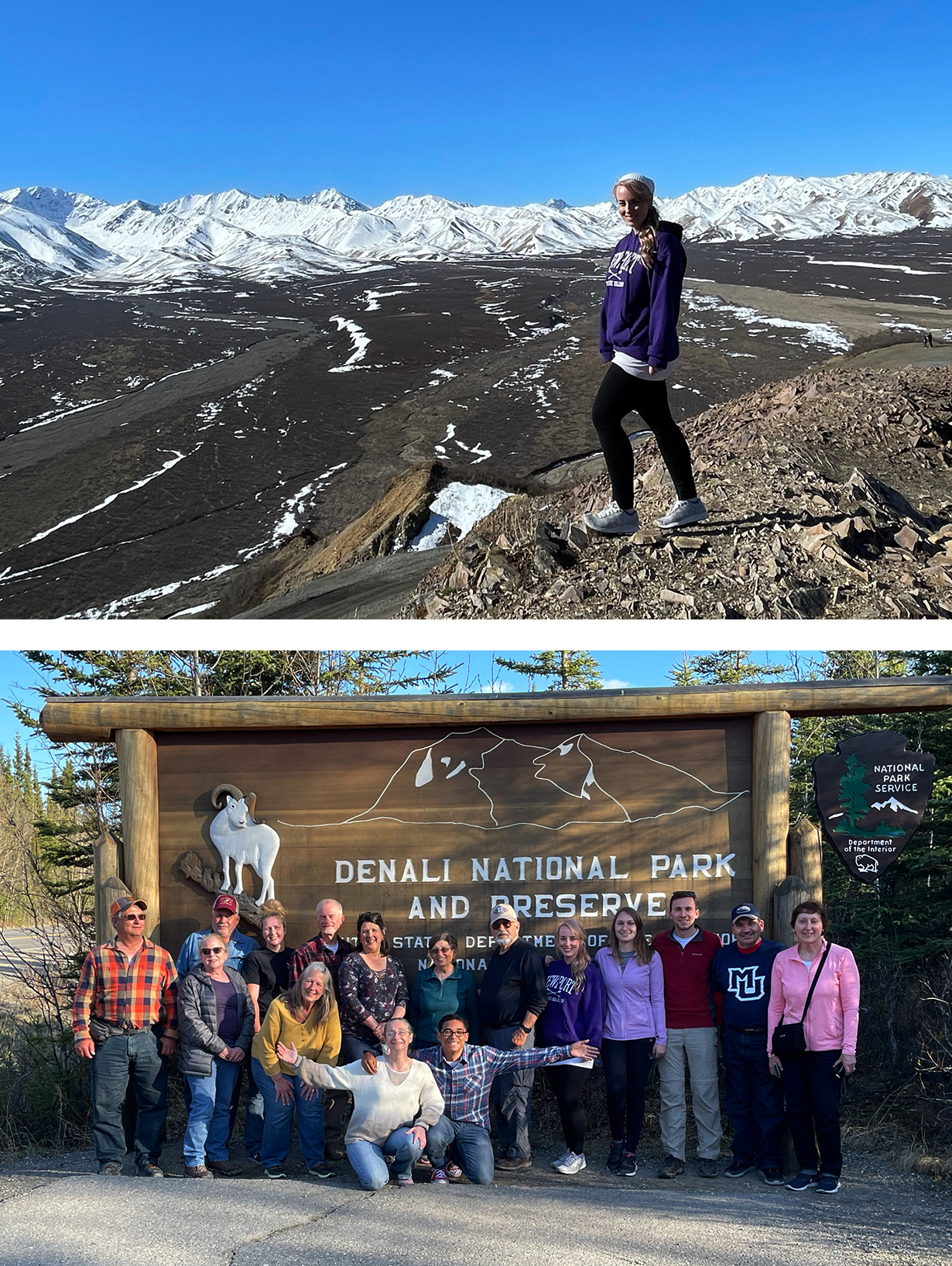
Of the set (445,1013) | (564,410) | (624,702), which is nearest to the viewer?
(445,1013)

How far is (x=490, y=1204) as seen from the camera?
4.47m

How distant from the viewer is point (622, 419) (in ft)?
11.3

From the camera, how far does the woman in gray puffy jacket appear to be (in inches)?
202

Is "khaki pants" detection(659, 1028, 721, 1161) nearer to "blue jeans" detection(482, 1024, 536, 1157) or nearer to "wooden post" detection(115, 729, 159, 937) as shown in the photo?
"blue jeans" detection(482, 1024, 536, 1157)

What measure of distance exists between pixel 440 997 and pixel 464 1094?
513mm

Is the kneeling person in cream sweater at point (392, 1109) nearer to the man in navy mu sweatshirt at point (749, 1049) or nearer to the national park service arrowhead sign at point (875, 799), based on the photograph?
the man in navy mu sweatshirt at point (749, 1049)

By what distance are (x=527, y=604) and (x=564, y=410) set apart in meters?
1.77

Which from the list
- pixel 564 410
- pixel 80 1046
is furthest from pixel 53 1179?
pixel 564 410

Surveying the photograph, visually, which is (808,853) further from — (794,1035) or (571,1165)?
(571,1165)

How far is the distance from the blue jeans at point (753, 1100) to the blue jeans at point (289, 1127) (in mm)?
2211

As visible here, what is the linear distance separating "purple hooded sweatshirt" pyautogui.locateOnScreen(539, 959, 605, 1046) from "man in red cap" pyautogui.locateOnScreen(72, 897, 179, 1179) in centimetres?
209

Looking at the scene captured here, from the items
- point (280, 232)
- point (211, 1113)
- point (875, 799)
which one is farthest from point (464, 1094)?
point (280, 232)

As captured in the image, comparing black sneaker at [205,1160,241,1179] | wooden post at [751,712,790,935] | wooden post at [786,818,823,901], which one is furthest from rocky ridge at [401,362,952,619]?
black sneaker at [205,1160,241,1179]

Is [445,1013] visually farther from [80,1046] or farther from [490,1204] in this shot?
[80,1046]
